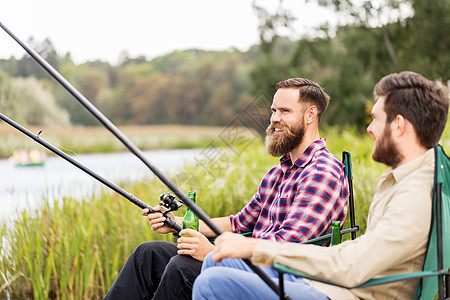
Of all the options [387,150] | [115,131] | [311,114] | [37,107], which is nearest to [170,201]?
[311,114]

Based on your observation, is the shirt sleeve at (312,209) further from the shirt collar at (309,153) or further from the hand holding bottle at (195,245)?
the hand holding bottle at (195,245)

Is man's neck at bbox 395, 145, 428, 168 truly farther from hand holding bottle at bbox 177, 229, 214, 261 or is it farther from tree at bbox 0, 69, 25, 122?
tree at bbox 0, 69, 25, 122

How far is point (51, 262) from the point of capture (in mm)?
3188

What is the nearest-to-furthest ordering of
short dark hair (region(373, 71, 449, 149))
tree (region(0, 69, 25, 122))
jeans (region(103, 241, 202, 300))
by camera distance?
1. short dark hair (region(373, 71, 449, 149))
2. jeans (region(103, 241, 202, 300))
3. tree (region(0, 69, 25, 122))

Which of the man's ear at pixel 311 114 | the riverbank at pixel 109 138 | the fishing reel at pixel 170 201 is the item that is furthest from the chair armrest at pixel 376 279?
the riverbank at pixel 109 138

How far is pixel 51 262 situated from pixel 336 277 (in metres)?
2.18

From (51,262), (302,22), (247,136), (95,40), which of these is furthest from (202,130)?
(51,262)

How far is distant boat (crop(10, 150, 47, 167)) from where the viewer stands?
18766 millimetres

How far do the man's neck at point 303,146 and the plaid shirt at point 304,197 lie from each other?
0.11ft

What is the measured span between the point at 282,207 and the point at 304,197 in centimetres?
16

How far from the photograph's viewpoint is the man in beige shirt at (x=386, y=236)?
148cm

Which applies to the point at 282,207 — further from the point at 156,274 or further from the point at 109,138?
the point at 109,138

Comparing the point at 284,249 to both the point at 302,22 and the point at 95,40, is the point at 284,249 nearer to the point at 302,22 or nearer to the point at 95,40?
the point at 302,22

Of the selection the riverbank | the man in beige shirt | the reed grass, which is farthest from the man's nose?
the reed grass
